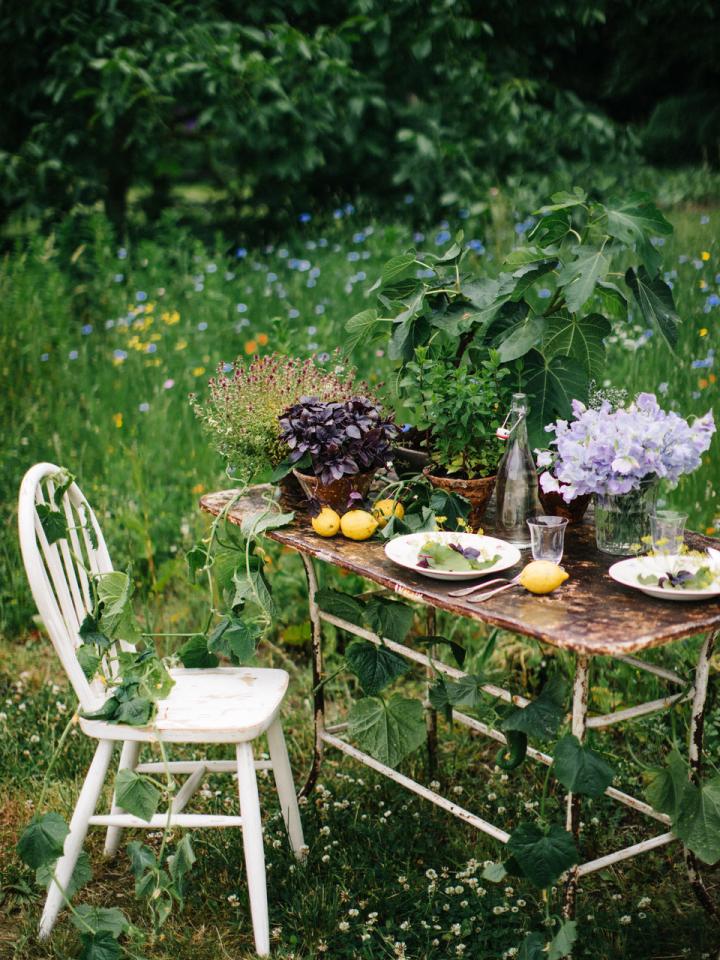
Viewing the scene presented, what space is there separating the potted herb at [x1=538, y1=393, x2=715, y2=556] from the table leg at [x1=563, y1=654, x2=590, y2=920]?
0.33 metres

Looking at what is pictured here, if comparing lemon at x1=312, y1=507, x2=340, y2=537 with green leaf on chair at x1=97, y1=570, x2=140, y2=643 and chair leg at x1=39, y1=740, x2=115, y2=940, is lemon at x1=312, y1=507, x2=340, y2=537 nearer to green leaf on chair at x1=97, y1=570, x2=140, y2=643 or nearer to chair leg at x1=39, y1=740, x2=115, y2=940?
green leaf on chair at x1=97, y1=570, x2=140, y2=643

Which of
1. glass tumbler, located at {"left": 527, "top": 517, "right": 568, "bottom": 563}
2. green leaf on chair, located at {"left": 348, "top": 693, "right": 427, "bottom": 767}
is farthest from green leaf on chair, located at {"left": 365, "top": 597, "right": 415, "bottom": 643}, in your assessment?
glass tumbler, located at {"left": 527, "top": 517, "right": 568, "bottom": 563}

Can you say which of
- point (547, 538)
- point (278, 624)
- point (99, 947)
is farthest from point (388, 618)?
point (278, 624)

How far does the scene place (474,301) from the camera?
2.37 m

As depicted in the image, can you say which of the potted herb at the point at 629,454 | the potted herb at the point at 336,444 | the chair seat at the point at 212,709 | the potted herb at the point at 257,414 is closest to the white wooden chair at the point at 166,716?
the chair seat at the point at 212,709

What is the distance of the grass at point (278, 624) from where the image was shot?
2369 millimetres

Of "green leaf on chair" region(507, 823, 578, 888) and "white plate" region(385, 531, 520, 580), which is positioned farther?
"white plate" region(385, 531, 520, 580)

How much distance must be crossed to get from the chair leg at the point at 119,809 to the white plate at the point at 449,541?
85 centimetres

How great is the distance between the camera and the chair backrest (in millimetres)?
2131

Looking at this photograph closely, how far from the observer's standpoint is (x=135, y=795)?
209cm

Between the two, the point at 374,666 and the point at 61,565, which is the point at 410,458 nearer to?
the point at 374,666

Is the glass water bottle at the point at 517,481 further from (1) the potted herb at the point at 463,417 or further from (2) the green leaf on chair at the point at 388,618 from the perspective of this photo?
(2) the green leaf on chair at the point at 388,618

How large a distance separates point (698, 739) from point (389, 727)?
0.67 meters

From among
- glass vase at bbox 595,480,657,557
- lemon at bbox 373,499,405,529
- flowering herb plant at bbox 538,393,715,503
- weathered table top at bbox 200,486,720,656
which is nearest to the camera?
weathered table top at bbox 200,486,720,656
